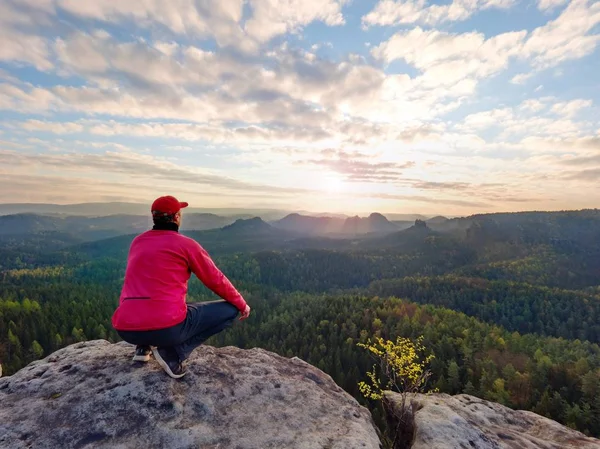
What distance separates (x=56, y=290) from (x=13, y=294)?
15528 mm

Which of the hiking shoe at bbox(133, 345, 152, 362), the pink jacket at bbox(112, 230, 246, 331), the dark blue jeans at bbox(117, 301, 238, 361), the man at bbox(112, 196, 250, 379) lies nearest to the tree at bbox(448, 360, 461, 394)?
the dark blue jeans at bbox(117, 301, 238, 361)

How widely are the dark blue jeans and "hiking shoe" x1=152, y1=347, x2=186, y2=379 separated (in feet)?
0.50

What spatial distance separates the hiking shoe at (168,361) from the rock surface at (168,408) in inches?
11.7

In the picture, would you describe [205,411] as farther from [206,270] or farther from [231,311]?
[206,270]

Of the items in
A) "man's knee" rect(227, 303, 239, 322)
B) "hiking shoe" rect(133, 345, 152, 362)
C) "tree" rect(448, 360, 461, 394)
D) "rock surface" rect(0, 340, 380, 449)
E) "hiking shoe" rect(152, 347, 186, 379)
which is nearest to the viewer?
"rock surface" rect(0, 340, 380, 449)

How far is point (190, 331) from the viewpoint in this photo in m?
11.3

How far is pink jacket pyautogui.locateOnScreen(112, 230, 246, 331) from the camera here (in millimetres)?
10180

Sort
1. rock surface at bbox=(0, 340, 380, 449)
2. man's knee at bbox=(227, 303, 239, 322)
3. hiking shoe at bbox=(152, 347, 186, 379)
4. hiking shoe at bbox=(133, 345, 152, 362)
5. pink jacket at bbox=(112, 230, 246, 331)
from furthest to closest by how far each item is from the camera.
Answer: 1. man's knee at bbox=(227, 303, 239, 322)
2. hiking shoe at bbox=(133, 345, 152, 362)
3. hiking shoe at bbox=(152, 347, 186, 379)
4. pink jacket at bbox=(112, 230, 246, 331)
5. rock surface at bbox=(0, 340, 380, 449)

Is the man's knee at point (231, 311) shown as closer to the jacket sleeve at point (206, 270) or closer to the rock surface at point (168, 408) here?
the jacket sleeve at point (206, 270)

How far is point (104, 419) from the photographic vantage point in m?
9.99

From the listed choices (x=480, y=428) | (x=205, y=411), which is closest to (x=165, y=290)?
(x=205, y=411)

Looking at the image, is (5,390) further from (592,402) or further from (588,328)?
(588,328)

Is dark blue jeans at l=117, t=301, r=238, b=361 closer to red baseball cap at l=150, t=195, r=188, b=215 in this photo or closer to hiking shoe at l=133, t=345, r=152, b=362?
hiking shoe at l=133, t=345, r=152, b=362

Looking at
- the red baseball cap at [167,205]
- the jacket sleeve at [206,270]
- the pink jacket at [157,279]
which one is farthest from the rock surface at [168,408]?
the red baseball cap at [167,205]
